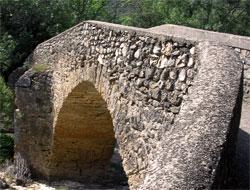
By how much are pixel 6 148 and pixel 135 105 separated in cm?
743

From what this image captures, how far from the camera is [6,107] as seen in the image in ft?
37.2

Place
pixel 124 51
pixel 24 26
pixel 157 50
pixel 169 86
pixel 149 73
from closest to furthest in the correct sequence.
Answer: pixel 169 86 < pixel 157 50 < pixel 149 73 < pixel 124 51 < pixel 24 26

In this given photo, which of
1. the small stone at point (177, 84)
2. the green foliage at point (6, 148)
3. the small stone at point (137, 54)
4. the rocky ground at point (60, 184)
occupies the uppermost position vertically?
the small stone at point (137, 54)

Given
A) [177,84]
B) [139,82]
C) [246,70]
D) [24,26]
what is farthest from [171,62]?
[24,26]

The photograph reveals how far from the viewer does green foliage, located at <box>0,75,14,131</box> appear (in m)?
11.3

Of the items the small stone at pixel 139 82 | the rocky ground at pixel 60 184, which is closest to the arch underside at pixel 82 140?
the rocky ground at pixel 60 184

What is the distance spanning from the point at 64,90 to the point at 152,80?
14.3 ft

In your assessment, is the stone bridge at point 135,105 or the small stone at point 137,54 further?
the small stone at point 137,54

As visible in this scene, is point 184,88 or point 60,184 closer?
point 184,88

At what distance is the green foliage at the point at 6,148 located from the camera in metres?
10.3

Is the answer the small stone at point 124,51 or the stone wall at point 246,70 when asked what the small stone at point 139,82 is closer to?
the small stone at point 124,51

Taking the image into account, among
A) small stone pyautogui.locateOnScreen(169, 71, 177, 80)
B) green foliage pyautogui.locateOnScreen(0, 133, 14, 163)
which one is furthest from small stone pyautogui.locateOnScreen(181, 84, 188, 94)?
green foliage pyautogui.locateOnScreen(0, 133, 14, 163)

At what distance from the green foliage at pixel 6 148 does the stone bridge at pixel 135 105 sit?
1.12 metres

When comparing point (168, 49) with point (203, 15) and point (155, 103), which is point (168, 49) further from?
point (203, 15)
